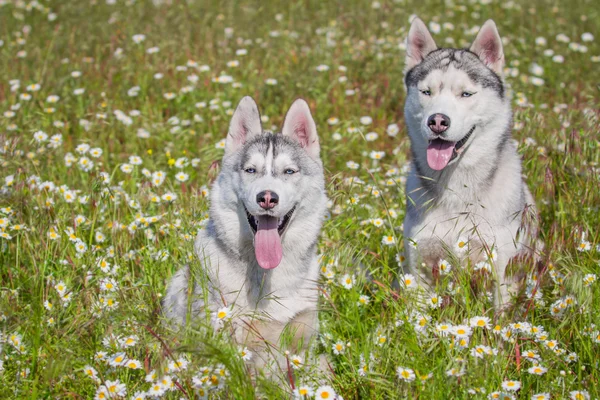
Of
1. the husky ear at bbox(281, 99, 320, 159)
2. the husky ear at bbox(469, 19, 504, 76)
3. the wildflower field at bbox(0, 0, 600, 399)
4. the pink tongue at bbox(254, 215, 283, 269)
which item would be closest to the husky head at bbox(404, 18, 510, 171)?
the husky ear at bbox(469, 19, 504, 76)

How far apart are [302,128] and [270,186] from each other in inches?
28.3

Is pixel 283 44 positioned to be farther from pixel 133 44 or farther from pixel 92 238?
pixel 92 238

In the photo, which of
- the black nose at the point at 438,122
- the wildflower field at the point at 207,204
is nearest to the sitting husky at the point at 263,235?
the wildflower field at the point at 207,204

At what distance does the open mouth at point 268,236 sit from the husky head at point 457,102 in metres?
1.19

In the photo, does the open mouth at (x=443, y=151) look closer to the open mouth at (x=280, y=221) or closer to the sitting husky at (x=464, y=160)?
the sitting husky at (x=464, y=160)

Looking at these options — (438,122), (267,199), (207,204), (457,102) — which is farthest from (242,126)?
(457,102)

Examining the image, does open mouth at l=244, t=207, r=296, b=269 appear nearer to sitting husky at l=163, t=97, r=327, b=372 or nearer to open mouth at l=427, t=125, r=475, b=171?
sitting husky at l=163, t=97, r=327, b=372

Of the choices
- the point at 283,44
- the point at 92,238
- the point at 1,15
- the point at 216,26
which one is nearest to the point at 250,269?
the point at 92,238

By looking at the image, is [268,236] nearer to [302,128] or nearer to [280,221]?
[280,221]

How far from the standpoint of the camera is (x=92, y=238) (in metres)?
4.82

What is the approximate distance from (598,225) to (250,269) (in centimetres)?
248

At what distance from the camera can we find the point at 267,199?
145 inches

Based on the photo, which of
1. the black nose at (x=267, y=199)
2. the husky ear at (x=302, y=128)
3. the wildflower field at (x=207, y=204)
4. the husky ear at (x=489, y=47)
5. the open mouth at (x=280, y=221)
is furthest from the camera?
the husky ear at (x=489, y=47)

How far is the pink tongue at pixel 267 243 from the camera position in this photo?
3.82 meters
